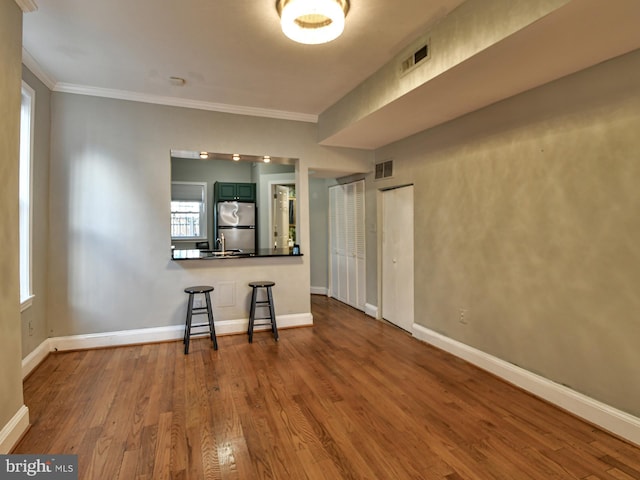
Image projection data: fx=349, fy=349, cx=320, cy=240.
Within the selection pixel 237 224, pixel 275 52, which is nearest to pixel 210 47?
pixel 275 52

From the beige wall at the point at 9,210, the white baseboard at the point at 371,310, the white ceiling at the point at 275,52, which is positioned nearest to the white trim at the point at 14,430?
the beige wall at the point at 9,210

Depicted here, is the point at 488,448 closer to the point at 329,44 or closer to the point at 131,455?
the point at 131,455

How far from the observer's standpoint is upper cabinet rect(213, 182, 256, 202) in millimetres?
6801

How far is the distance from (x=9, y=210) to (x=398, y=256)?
12.5 ft

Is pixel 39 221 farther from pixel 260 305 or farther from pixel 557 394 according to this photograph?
pixel 557 394

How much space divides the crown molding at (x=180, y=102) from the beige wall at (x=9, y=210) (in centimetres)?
158

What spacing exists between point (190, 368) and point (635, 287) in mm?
3488

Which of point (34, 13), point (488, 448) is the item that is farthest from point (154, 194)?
point (488, 448)

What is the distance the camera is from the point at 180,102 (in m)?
3.98

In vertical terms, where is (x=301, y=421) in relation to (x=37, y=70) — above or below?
below

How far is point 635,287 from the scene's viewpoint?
2162 millimetres

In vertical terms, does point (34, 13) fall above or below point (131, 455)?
above

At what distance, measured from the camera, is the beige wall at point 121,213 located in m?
3.64

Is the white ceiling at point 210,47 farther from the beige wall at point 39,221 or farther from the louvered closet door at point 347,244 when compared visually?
the louvered closet door at point 347,244
